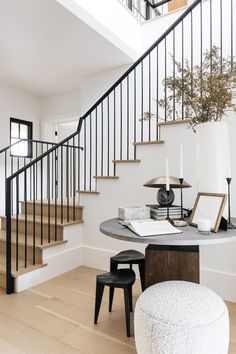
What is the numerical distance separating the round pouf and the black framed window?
4101mm

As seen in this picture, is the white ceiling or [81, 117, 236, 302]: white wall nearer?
[81, 117, 236, 302]: white wall

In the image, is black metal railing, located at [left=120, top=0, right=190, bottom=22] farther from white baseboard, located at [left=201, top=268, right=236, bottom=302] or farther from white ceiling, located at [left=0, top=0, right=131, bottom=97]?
white baseboard, located at [left=201, top=268, right=236, bottom=302]

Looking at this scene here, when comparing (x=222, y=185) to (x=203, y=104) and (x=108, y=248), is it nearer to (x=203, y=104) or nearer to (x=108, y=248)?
(x=203, y=104)

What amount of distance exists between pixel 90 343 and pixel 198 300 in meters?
Answer: 0.86

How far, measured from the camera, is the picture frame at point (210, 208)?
1452 mm

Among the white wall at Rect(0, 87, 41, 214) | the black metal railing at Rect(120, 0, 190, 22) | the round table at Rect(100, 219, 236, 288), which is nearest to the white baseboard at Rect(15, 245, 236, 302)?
the round table at Rect(100, 219, 236, 288)

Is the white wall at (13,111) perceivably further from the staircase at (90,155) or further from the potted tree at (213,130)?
the potted tree at (213,130)

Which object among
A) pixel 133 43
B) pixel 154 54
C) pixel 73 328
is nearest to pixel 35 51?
pixel 133 43

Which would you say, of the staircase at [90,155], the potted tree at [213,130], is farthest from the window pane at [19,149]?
the potted tree at [213,130]

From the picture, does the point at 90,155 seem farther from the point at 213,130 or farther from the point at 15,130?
the point at 15,130

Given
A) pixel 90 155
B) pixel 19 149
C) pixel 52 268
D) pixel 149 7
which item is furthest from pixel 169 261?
pixel 149 7

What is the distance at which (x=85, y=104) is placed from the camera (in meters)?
4.31

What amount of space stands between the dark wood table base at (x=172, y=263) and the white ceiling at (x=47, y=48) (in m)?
2.50

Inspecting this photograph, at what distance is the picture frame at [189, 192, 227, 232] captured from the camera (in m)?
1.45
